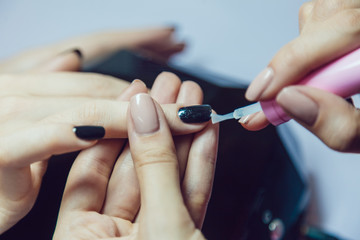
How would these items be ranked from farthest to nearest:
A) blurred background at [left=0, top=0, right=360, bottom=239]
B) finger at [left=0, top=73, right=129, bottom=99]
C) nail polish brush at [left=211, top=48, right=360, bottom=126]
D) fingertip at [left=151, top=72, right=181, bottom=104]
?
blurred background at [left=0, top=0, right=360, bottom=239] < finger at [left=0, top=73, right=129, bottom=99] < fingertip at [left=151, top=72, right=181, bottom=104] < nail polish brush at [left=211, top=48, right=360, bottom=126]

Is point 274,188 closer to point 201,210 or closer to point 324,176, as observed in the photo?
point 324,176

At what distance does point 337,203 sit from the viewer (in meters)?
0.89

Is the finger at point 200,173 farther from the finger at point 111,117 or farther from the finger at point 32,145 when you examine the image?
the finger at point 32,145

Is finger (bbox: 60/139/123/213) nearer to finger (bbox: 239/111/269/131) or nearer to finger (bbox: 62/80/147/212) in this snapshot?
finger (bbox: 62/80/147/212)

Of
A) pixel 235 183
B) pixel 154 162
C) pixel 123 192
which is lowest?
pixel 235 183

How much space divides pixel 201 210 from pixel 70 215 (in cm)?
20

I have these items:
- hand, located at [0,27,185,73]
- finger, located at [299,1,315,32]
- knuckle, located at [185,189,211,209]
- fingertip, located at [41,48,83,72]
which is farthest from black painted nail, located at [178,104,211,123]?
hand, located at [0,27,185,73]

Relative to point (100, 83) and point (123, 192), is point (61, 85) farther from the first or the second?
point (123, 192)

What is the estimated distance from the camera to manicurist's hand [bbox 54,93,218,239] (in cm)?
37

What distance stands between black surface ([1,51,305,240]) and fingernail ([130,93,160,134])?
0.78 feet

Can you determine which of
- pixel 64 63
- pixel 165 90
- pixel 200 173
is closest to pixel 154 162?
pixel 200 173

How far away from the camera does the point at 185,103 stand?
0.55 m

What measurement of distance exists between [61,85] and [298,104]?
517 mm

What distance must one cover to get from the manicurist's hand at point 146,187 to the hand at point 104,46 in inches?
22.5
